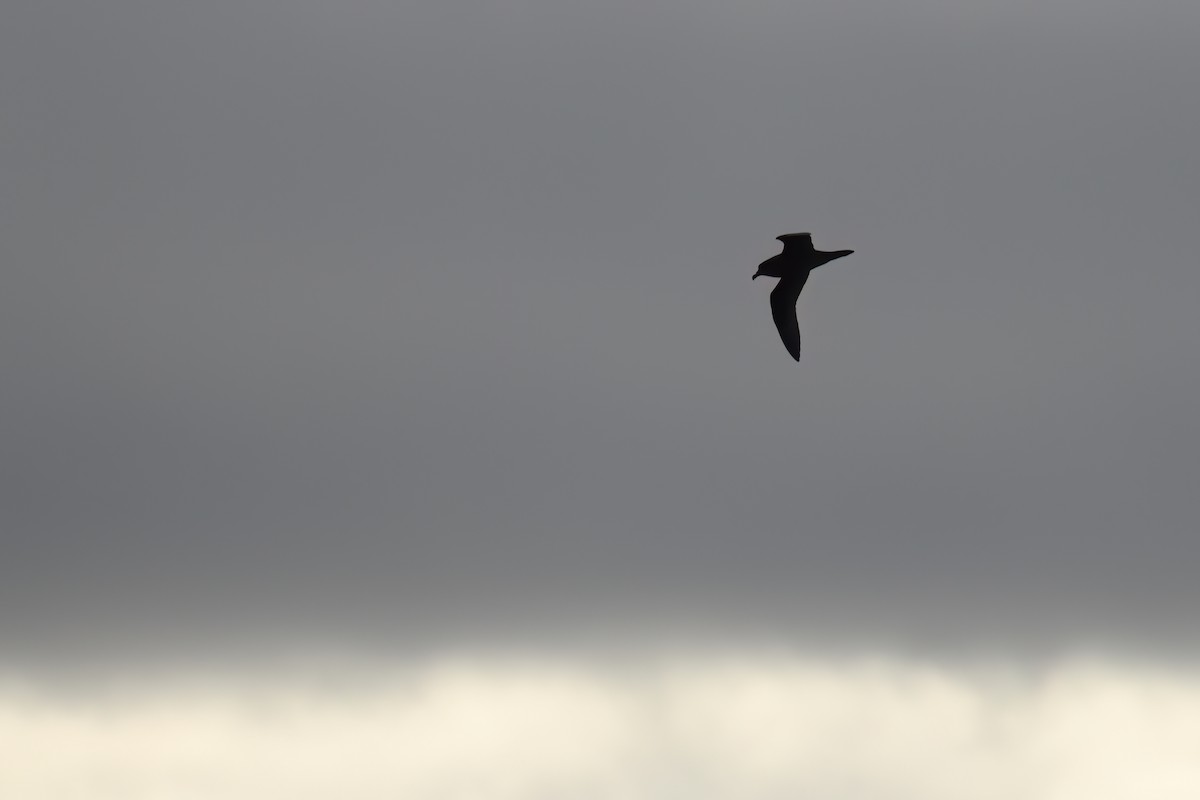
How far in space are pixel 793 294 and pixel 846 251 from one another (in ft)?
16.2

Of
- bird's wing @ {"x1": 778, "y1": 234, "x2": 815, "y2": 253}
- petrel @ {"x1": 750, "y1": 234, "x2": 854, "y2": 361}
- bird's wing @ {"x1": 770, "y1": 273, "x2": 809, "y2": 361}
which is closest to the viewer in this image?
bird's wing @ {"x1": 778, "y1": 234, "x2": 815, "y2": 253}

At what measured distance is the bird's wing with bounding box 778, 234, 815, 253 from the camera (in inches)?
2023

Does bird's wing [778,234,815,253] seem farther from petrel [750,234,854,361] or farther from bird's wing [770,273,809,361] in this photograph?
bird's wing [770,273,809,361]

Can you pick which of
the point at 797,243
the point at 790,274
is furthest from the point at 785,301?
the point at 797,243

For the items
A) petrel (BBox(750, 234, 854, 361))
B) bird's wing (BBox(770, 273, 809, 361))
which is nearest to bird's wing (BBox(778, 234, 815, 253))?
petrel (BBox(750, 234, 854, 361))

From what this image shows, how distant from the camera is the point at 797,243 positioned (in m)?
52.8

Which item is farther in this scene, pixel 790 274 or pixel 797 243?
pixel 790 274

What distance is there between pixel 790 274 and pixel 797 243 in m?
2.39

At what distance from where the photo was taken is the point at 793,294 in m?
55.7

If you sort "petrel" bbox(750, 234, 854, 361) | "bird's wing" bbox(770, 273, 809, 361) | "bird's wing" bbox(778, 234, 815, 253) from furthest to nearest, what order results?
"bird's wing" bbox(770, 273, 809, 361), "petrel" bbox(750, 234, 854, 361), "bird's wing" bbox(778, 234, 815, 253)

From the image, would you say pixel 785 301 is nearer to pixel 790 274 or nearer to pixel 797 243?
pixel 790 274

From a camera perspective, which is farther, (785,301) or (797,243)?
(785,301)

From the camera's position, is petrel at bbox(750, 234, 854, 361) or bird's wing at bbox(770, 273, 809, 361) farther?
→ bird's wing at bbox(770, 273, 809, 361)

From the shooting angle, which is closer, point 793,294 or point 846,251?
point 846,251
